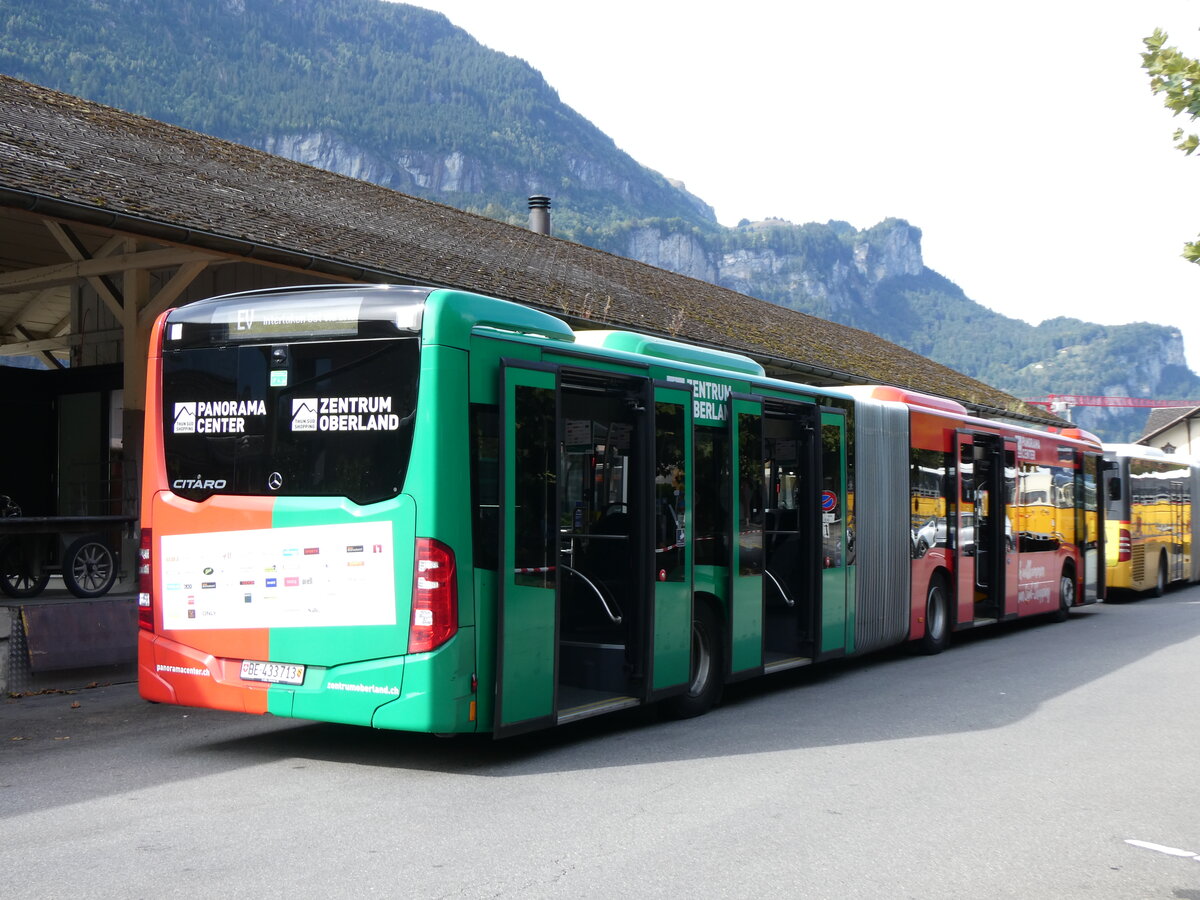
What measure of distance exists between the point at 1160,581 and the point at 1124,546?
108 inches

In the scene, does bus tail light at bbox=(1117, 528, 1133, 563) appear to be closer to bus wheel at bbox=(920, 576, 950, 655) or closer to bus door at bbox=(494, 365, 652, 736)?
bus wheel at bbox=(920, 576, 950, 655)

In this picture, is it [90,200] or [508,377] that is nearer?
[508,377]

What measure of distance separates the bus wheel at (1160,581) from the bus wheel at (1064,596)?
24.3ft

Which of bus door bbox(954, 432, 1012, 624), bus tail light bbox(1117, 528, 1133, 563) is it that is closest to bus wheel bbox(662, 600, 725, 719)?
bus door bbox(954, 432, 1012, 624)

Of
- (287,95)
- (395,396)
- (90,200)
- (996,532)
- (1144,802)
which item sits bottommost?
(1144,802)

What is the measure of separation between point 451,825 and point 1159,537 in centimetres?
2330

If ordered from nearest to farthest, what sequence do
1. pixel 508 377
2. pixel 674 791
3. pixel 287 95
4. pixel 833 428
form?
pixel 674 791
pixel 508 377
pixel 833 428
pixel 287 95

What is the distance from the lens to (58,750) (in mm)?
8305

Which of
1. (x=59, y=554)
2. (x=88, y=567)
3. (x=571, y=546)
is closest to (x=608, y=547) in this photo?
(x=571, y=546)

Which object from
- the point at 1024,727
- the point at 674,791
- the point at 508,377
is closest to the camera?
the point at 674,791

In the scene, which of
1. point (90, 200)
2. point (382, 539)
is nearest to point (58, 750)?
point (382, 539)

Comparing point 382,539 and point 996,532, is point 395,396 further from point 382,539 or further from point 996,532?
point 996,532

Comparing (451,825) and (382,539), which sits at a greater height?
(382,539)

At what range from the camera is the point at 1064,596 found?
62.8 ft
